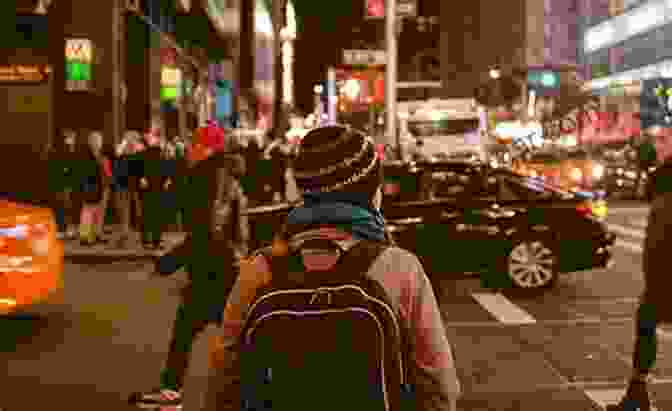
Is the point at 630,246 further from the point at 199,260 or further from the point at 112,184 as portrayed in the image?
the point at 199,260

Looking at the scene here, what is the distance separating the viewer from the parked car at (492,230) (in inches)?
527

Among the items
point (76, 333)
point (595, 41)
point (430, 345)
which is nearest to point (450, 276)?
point (76, 333)

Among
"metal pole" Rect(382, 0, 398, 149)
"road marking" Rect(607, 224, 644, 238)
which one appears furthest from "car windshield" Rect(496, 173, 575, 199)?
"metal pole" Rect(382, 0, 398, 149)

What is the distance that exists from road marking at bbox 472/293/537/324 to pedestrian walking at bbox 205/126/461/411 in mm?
8612

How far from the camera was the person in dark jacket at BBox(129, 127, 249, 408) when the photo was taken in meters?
6.91

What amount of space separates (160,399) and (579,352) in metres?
3.94

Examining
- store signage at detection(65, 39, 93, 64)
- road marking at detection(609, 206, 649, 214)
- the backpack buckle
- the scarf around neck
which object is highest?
store signage at detection(65, 39, 93, 64)

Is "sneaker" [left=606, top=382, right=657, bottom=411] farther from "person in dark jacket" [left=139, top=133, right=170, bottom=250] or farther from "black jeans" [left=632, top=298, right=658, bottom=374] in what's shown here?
"person in dark jacket" [left=139, top=133, right=170, bottom=250]

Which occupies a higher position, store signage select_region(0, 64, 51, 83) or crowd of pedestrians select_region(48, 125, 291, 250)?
store signage select_region(0, 64, 51, 83)

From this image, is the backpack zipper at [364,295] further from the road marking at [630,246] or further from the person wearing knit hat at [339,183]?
the road marking at [630,246]

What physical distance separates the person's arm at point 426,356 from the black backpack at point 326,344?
84mm

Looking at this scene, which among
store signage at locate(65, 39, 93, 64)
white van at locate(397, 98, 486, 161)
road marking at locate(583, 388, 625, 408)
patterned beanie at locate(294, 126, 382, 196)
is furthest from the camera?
white van at locate(397, 98, 486, 161)

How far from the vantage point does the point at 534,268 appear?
44.0 feet

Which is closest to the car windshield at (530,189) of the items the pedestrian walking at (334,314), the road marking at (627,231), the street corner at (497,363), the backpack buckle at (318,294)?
the street corner at (497,363)
